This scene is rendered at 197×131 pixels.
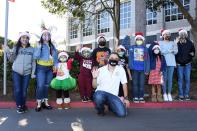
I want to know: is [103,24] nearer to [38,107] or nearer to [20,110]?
[38,107]

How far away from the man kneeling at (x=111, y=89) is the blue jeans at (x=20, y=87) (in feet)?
5.85

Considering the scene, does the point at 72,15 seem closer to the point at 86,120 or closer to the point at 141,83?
the point at 141,83

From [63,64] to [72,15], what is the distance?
11940 mm

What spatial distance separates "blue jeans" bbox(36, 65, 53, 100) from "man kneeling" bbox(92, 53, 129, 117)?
1363 mm

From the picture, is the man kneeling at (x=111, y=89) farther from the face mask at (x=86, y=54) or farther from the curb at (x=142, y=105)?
the face mask at (x=86, y=54)

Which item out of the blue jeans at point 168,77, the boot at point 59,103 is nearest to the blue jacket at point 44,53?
the boot at point 59,103

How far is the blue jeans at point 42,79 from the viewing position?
1138 centimetres

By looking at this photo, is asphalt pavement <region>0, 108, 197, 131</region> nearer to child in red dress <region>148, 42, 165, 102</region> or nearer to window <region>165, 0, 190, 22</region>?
child in red dress <region>148, 42, 165, 102</region>

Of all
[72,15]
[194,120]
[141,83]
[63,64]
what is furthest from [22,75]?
[72,15]

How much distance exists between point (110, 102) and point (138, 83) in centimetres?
207

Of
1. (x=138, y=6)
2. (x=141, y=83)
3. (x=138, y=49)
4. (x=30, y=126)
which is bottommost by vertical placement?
(x=30, y=126)

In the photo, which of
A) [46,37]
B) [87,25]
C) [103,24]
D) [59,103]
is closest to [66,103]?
[59,103]

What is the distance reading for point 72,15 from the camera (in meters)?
23.4

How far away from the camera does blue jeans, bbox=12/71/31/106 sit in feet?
36.5
